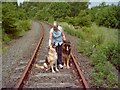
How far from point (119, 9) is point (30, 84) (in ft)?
123

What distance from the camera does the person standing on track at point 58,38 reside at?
36.9 feet

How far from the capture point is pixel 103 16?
163 feet

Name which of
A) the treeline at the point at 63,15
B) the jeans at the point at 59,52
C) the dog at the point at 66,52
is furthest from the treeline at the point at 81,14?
the jeans at the point at 59,52

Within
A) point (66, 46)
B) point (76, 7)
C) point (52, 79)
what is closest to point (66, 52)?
point (66, 46)

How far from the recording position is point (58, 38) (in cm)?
1144

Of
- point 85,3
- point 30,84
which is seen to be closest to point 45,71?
point 30,84

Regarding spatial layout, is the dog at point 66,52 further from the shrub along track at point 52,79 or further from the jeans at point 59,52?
the shrub along track at point 52,79

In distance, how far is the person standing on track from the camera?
11.3 meters

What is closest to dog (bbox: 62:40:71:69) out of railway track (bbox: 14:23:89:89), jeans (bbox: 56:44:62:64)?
jeans (bbox: 56:44:62:64)

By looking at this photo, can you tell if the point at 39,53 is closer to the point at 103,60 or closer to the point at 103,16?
the point at 103,60

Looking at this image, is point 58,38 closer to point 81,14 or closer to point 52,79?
point 52,79

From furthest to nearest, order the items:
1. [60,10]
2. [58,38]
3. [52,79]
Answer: [60,10] < [58,38] < [52,79]

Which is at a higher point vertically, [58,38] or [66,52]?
[58,38]

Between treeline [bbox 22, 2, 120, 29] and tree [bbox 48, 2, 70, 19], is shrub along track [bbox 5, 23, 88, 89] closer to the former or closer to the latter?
treeline [bbox 22, 2, 120, 29]
